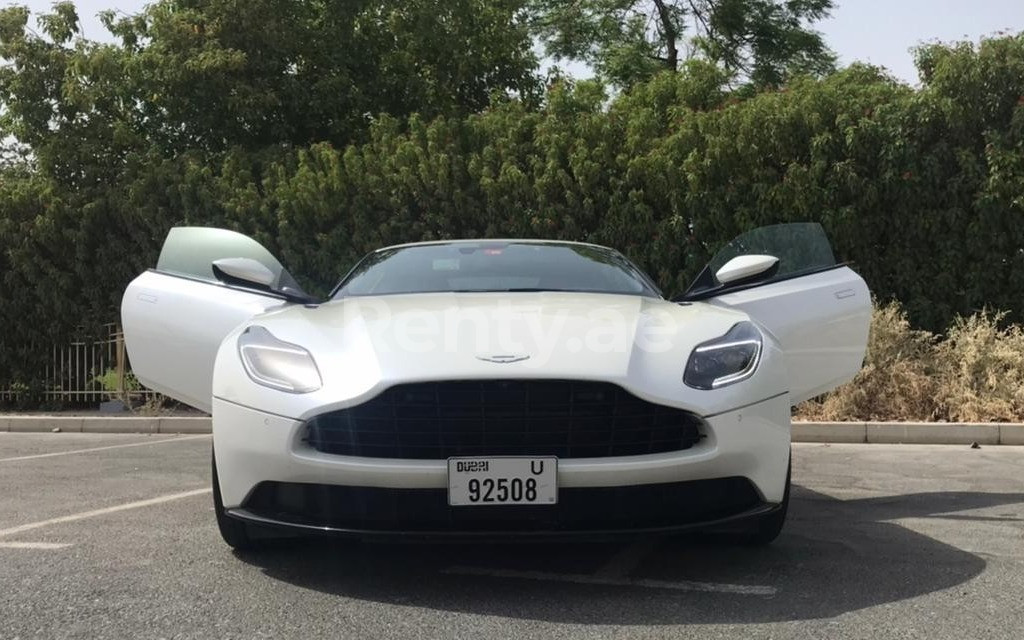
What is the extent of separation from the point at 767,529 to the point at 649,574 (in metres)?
0.57

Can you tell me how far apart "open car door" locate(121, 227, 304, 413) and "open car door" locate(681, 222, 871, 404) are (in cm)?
192

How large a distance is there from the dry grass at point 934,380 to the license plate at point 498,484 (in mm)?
6202

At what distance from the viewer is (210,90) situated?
45.4ft

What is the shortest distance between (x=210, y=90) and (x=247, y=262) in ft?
33.7

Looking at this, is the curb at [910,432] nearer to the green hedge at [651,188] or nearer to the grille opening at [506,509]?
the green hedge at [651,188]

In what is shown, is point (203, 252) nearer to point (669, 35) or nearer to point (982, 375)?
point (982, 375)

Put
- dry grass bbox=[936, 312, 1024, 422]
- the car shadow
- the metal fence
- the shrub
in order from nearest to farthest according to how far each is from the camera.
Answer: the car shadow
dry grass bbox=[936, 312, 1024, 422]
the shrub
the metal fence

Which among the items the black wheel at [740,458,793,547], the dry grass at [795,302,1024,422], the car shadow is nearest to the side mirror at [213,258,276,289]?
the car shadow

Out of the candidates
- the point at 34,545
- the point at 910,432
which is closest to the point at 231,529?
the point at 34,545

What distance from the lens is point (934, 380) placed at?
8.88 metres

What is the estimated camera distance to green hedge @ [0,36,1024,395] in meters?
9.55

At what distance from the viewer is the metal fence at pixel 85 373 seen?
12.7 metres

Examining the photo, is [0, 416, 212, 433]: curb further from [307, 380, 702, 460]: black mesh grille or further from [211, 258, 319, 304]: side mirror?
[307, 380, 702, 460]: black mesh grille

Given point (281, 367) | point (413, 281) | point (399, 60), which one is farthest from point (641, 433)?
point (399, 60)
